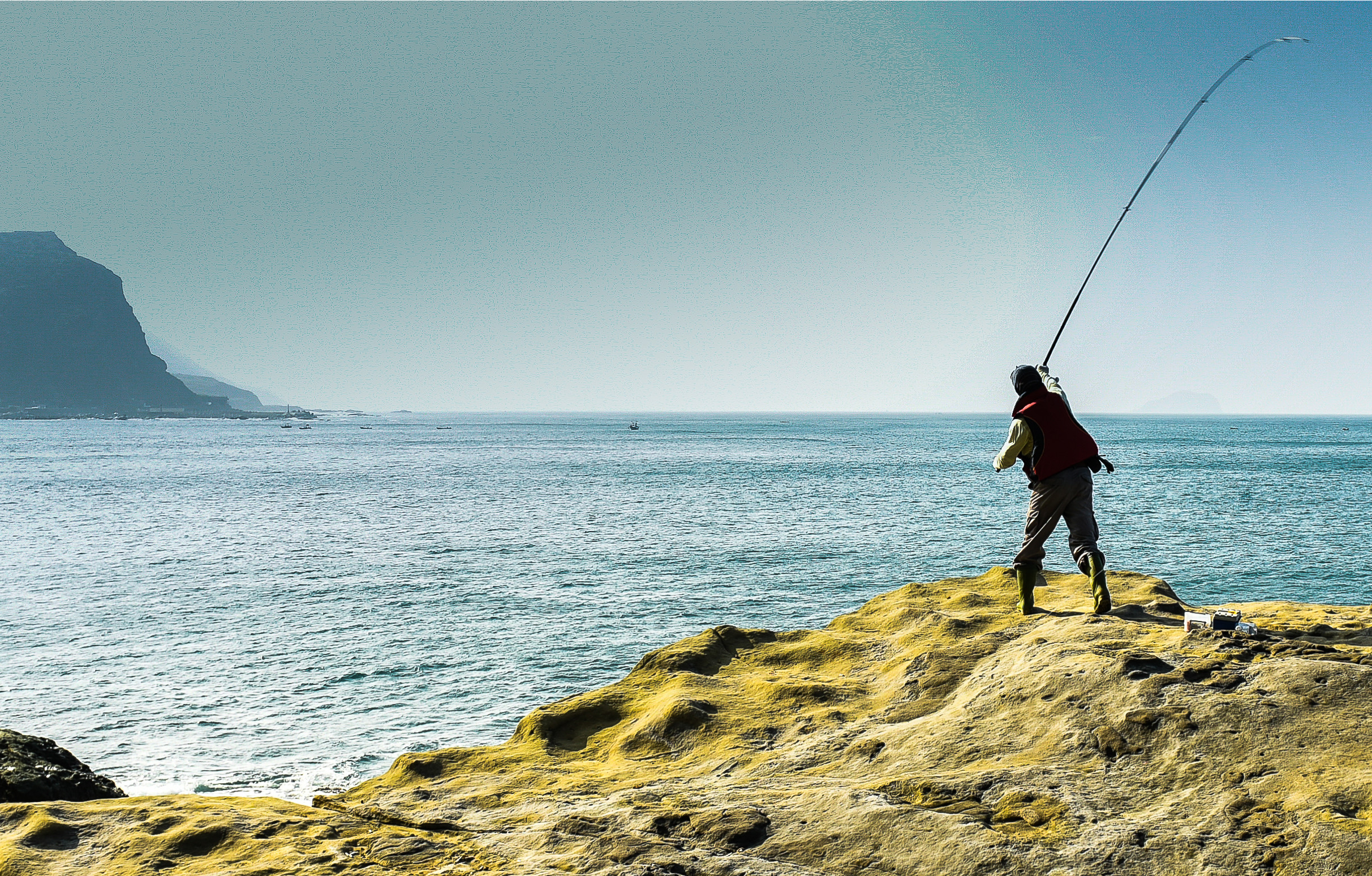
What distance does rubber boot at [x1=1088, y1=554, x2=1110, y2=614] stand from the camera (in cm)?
742

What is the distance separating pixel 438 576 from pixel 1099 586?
19.6 meters

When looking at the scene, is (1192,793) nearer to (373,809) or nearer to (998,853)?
(998,853)

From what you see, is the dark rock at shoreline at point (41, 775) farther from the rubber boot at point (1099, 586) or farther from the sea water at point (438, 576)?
the rubber boot at point (1099, 586)

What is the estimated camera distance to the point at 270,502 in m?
45.3

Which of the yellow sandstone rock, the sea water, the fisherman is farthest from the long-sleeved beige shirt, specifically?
the sea water

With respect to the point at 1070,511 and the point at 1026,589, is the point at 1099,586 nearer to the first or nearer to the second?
the point at 1070,511

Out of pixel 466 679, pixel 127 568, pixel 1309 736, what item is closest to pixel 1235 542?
pixel 466 679

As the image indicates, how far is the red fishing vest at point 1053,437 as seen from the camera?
25.2 feet

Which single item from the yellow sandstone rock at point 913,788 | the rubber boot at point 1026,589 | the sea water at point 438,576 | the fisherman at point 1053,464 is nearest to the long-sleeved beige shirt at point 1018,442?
the fisherman at point 1053,464

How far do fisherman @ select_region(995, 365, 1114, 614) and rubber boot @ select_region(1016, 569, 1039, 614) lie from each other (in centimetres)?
17

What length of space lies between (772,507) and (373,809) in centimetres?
3659

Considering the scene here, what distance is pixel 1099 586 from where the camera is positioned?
24.4 ft

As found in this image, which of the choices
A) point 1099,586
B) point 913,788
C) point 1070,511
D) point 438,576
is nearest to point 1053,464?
point 1070,511

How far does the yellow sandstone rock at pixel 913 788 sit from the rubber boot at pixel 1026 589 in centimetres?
109
